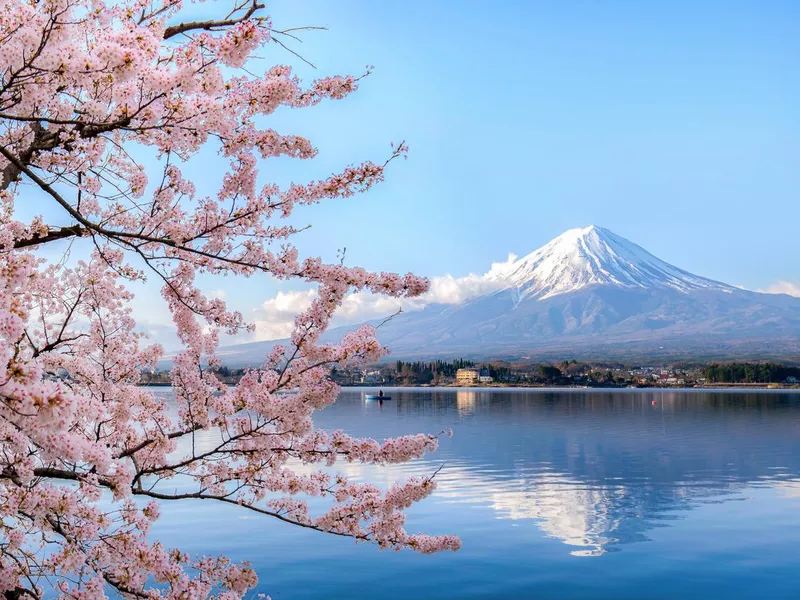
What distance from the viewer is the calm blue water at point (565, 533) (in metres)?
19.1

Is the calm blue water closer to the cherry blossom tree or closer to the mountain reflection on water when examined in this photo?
the mountain reflection on water

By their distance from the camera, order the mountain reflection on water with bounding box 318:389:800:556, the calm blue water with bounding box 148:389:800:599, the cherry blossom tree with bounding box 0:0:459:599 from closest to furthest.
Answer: the cherry blossom tree with bounding box 0:0:459:599, the calm blue water with bounding box 148:389:800:599, the mountain reflection on water with bounding box 318:389:800:556

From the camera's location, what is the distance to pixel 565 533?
1003 inches

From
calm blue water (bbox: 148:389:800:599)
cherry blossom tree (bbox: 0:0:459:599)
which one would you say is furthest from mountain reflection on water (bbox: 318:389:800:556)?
cherry blossom tree (bbox: 0:0:459:599)

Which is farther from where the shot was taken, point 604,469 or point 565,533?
point 604,469

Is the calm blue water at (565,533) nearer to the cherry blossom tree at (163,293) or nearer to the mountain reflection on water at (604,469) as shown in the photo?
the mountain reflection on water at (604,469)

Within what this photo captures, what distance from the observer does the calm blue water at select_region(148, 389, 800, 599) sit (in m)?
19.1

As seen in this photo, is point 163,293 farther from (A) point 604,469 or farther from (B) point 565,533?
(A) point 604,469

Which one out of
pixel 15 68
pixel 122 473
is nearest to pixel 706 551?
pixel 122 473

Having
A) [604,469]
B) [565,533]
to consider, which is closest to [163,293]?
[565,533]

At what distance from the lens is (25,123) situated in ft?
18.1

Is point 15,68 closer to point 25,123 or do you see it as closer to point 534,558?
point 25,123

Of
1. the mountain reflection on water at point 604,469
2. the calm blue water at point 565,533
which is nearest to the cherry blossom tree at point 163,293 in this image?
the calm blue water at point 565,533

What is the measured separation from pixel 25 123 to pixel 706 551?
2171 centimetres
